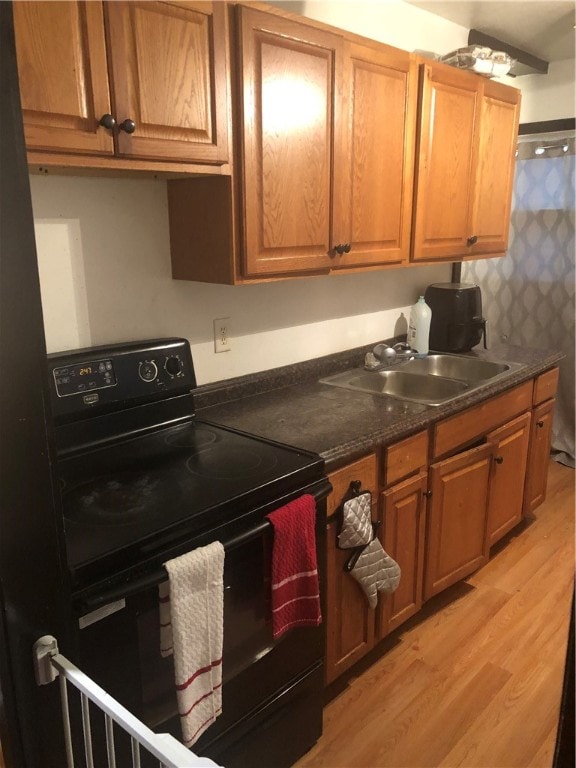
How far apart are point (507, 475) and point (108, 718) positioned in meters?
2.10

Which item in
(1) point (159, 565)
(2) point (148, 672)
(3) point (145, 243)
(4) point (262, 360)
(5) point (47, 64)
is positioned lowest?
(2) point (148, 672)

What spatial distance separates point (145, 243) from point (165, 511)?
89 cm

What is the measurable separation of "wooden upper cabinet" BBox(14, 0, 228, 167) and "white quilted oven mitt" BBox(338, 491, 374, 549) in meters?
1.01

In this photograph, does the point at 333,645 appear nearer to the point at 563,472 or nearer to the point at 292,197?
the point at 292,197

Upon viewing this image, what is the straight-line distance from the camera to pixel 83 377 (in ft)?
5.23

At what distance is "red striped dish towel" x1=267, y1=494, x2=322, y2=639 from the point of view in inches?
55.9

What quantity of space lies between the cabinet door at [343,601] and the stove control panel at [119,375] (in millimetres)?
550

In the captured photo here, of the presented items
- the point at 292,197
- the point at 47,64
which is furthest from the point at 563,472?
the point at 47,64

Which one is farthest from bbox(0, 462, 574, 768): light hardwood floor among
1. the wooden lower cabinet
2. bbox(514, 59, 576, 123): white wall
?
bbox(514, 59, 576, 123): white wall

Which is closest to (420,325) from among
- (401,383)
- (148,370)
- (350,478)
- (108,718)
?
(401,383)

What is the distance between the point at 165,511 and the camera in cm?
128

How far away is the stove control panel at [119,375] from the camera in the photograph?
5.10ft

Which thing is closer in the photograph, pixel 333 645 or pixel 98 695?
pixel 98 695

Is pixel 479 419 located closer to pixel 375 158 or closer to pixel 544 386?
pixel 544 386
